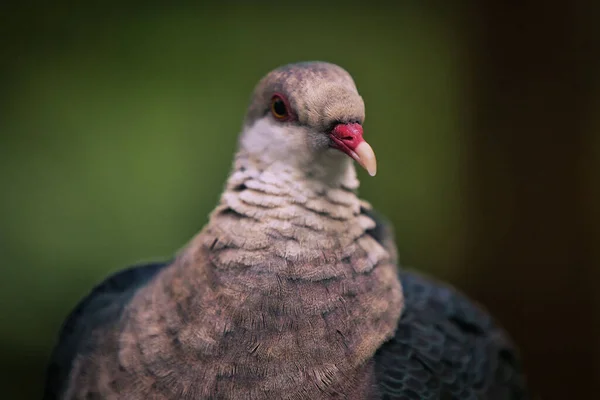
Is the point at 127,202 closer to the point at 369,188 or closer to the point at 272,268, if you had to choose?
the point at 369,188

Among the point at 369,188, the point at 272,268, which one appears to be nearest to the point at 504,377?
the point at 272,268

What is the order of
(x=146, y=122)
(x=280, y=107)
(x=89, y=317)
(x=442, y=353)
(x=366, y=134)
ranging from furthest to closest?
1. (x=146, y=122)
2. (x=366, y=134)
3. (x=89, y=317)
4. (x=442, y=353)
5. (x=280, y=107)

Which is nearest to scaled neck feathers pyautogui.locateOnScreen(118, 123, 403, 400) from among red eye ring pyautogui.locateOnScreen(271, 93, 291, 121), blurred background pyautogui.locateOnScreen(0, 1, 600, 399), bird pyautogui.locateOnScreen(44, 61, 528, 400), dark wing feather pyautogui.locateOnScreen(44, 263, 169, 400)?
bird pyautogui.locateOnScreen(44, 61, 528, 400)

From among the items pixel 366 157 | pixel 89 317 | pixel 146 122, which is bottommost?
pixel 89 317

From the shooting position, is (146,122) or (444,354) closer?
(444,354)

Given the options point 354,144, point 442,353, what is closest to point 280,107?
point 354,144

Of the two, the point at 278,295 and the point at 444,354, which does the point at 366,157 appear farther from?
the point at 444,354

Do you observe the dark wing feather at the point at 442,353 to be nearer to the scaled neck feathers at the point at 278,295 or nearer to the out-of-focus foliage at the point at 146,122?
the scaled neck feathers at the point at 278,295

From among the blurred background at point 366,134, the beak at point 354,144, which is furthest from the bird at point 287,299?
the blurred background at point 366,134
